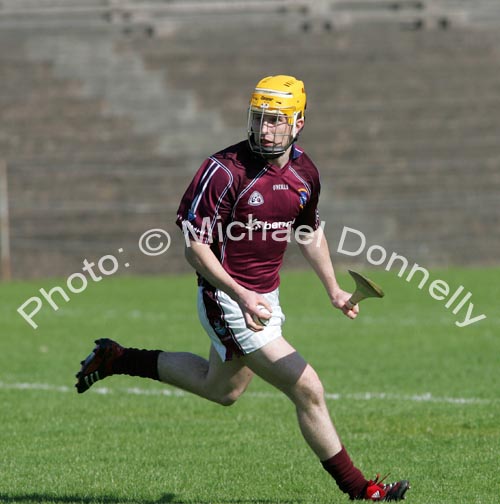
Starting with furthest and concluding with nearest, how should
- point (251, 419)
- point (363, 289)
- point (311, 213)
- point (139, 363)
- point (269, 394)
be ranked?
point (269, 394) → point (251, 419) → point (139, 363) → point (311, 213) → point (363, 289)

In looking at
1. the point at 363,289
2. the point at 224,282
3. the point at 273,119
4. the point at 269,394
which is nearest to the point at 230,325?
the point at 224,282

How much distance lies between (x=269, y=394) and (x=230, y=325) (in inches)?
141

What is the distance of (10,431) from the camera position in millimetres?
7496

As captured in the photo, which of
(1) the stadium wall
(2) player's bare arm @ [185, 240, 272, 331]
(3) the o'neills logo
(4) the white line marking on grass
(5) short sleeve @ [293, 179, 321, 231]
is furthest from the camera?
(1) the stadium wall

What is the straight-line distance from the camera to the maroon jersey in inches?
211

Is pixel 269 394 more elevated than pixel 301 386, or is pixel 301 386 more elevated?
pixel 301 386

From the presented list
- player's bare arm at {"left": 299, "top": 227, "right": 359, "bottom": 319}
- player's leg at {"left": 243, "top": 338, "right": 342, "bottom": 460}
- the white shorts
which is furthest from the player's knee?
player's bare arm at {"left": 299, "top": 227, "right": 359, "bottom": 319}

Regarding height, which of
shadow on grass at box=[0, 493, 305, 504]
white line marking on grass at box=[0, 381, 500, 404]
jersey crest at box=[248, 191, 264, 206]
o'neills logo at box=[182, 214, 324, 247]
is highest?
jersey crest at box=[248, 191, 264, 206]

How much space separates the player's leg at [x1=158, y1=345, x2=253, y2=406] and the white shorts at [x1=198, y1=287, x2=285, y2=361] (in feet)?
0.53

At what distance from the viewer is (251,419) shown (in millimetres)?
7855

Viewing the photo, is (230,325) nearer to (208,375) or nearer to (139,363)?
(208,375)

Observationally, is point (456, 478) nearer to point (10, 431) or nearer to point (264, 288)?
point (264, 288)

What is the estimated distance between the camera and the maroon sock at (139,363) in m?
6.14

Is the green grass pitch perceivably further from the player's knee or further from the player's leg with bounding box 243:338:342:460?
the player's knee
